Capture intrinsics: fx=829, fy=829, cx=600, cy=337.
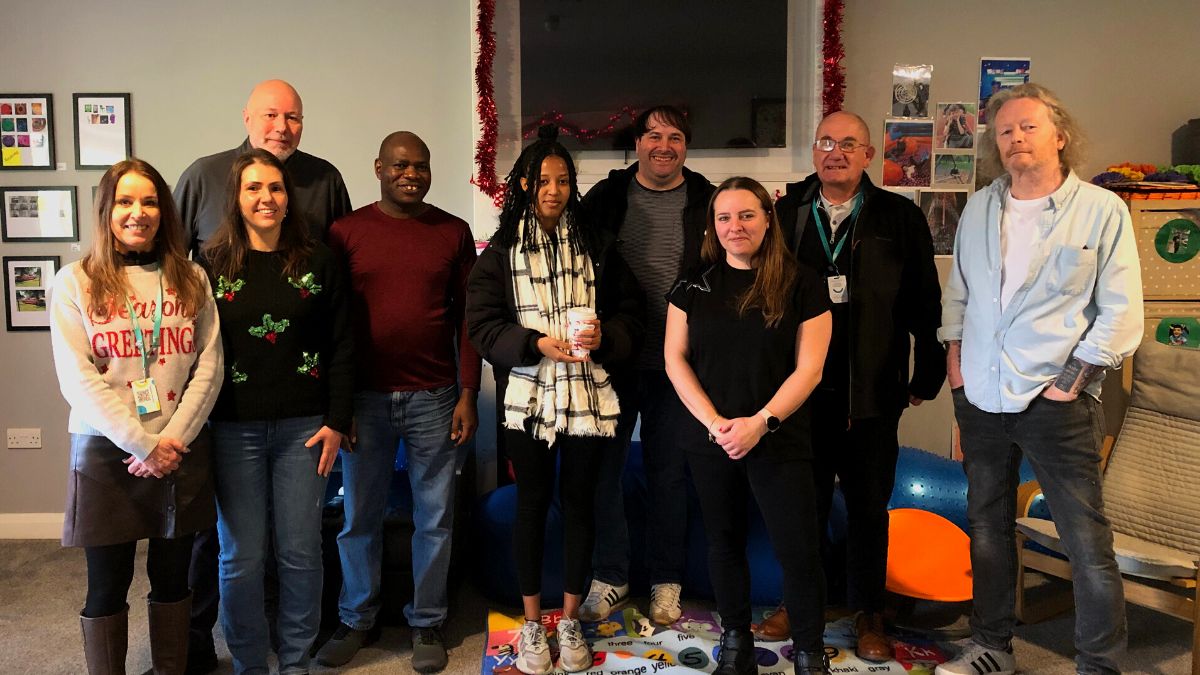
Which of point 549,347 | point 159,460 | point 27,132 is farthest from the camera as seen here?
point 27,132

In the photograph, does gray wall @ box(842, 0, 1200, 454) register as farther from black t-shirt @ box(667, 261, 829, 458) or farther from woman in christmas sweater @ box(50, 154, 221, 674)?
woman in christmas sweater @ box(50, 154, 221, 674)

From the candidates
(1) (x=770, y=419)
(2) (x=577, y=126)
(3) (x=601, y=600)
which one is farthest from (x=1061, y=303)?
(2) (x=577, y=126)

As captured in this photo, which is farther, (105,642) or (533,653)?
(533,653)

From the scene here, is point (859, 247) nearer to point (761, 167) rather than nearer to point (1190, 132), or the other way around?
point (761, 167)

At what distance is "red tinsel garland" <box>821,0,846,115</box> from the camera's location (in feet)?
11.8

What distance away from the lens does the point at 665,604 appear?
2740mm

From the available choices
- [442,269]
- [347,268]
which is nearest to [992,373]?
[442,269]

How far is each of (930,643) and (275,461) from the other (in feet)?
6.76

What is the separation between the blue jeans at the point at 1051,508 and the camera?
222 cm

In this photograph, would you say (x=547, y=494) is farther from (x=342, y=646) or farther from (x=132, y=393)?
(x=132, y=393)

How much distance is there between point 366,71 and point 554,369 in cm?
205

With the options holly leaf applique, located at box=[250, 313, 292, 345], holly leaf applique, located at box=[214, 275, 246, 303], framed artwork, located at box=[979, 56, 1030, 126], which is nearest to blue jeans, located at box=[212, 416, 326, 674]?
holly leaf applique, located at box=[250, 313, 292, 345]

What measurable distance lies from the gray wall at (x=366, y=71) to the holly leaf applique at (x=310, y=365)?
1.55 metres

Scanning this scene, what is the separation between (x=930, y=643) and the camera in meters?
2.62
